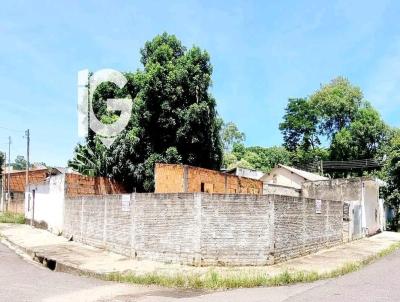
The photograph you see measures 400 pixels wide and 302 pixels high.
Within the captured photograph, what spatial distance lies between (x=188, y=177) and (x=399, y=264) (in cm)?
810

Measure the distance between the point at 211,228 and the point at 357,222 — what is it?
1438 centimetres

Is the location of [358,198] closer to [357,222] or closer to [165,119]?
[357,222]

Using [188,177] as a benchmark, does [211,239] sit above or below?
below

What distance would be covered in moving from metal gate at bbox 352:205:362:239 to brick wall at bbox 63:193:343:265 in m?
9.06

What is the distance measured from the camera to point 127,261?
13.9 metres

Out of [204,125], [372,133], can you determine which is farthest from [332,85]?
[204,125]

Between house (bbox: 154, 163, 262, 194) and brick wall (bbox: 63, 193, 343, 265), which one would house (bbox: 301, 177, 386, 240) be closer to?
house (bbox: 154, 163, 262, 194)

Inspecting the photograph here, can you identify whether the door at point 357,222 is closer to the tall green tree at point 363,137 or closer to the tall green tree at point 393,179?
the tall green tree at point 393,179

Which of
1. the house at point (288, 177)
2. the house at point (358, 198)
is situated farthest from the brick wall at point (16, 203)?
the house at point (358, 198)

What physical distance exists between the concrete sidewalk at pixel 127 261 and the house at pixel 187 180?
3780mm

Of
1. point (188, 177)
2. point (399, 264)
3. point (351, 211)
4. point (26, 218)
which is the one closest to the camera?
point (399, 264)

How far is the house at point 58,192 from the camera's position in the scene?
75.8 feet

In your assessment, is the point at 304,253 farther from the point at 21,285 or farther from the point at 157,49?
the point at 157,49

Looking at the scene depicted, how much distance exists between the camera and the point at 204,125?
26.5 meters
